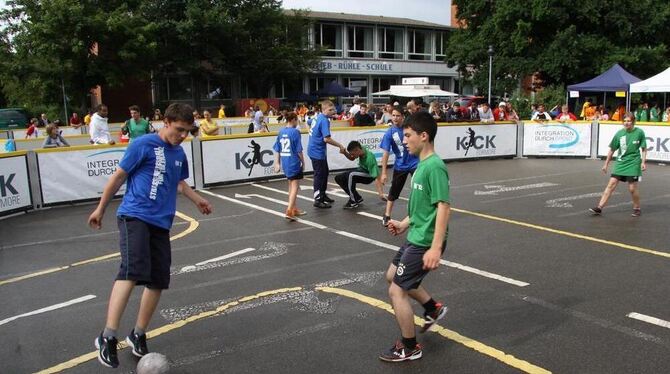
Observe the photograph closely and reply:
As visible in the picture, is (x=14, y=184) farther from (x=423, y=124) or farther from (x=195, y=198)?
(x=423, y=124)

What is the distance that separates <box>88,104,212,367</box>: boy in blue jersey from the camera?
13.9 ft

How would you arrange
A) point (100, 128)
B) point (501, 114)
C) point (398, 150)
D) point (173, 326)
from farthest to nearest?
point (501, 114)
point (100, 128)
point (398, 150)
point (173, 326)

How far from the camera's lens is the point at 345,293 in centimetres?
594

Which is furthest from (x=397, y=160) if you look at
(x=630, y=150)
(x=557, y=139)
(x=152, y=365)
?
(x=557, y=139)

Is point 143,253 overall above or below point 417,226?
below

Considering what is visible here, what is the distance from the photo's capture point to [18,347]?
4.72 m

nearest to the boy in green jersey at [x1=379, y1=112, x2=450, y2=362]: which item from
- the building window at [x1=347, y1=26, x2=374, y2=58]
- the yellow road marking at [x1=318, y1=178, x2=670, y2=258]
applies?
the yellow road marking at [x1=318, y1=178, x2=670, y2=258]

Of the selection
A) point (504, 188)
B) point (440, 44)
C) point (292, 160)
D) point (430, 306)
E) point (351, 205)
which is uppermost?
point (440, 44)

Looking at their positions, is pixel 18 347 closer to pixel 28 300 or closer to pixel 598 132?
pixel 28 300

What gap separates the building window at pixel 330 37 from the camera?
4869cm

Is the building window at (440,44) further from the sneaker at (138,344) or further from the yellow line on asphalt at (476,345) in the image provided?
the sneaker at (138,344)

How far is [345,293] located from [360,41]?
46.3 meters

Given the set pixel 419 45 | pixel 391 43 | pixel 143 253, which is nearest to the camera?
pixel 143 253

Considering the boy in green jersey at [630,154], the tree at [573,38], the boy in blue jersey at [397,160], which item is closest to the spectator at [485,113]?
the boy in green jersey at [630,154]
